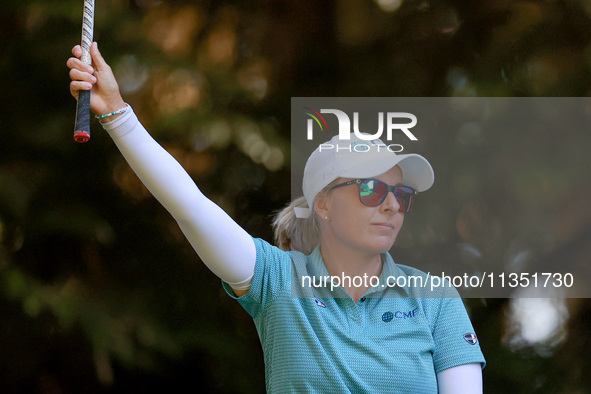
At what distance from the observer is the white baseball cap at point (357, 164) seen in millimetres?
1362

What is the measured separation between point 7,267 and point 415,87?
155 centimetres

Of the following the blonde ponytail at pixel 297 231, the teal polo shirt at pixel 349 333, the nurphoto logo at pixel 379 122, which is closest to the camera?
the teal polo shirt at pixel 349 333

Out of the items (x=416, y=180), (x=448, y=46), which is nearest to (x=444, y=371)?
(x=416, y=180)

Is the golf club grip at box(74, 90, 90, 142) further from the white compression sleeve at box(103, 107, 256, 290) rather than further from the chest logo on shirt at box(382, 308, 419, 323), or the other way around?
the chest logo on shirt at box(382, 308, 419, 323)

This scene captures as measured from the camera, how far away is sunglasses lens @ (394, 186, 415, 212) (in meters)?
1.38

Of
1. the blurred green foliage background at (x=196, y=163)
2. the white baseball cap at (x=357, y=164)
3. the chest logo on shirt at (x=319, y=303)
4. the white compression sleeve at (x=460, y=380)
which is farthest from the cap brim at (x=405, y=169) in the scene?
the blurred green foliage background at (x=196, y=163)

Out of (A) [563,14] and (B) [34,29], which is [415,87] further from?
(B) [34,29]

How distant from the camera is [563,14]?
242 centimetres

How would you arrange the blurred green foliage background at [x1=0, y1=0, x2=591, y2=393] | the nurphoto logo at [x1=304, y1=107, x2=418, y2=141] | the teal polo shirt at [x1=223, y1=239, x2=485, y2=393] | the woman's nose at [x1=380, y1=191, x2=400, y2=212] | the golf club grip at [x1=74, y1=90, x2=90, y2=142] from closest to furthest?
the golf club grip at [x1=74, y1=90, x2=90, y2=142] → the teal polo shirt at [x1=223, y1=239, x2=485, y2=393] → the woman's nose at [x1=380, y1=191, x2=400, y2=212] → the nurphoto logo at [x1=304, y1=107, x2=418, y2=141] → the blurred green foliage background at [x1=0, y1=0, x2=591, y2=393]

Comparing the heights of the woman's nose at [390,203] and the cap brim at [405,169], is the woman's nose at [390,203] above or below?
below

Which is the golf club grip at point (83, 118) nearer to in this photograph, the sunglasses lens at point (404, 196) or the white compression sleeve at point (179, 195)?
the white compression sleeve at point (179, 195)

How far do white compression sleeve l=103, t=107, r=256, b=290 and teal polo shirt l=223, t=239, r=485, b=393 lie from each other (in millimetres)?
96

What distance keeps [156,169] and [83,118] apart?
0.14 metres

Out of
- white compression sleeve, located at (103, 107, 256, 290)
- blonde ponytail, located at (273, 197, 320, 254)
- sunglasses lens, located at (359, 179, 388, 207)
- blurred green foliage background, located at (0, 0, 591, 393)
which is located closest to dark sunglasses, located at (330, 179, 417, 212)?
sunglasses lens, located at (359, 179, 388, 207)
